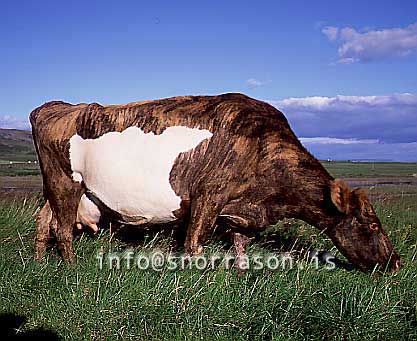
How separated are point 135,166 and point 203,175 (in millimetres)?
939

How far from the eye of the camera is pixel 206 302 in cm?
566

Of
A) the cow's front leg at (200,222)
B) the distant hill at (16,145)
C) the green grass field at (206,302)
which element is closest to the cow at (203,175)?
the cow's front leg at (200,222)

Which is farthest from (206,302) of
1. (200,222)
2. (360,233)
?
(360,233)

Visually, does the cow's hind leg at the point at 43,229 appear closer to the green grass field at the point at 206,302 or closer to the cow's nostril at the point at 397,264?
the green grass field at the point at 206,302

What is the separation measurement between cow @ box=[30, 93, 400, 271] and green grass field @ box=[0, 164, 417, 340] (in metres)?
0.70

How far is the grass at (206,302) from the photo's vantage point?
530 centimetres

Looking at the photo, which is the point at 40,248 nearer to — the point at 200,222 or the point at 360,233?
the point at 200,222

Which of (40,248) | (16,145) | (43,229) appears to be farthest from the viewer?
(16,145)

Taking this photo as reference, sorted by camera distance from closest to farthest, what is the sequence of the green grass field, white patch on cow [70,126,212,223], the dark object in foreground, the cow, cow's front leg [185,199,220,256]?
1. the green grass field
2. the dark object in foreground
3. cow's front leg [185,199,220,256]
4. the cow
5. white patch on cow [70,126,212,223]

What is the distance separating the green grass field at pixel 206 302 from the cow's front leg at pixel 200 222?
0.55m

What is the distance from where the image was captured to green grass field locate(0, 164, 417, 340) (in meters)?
5.30

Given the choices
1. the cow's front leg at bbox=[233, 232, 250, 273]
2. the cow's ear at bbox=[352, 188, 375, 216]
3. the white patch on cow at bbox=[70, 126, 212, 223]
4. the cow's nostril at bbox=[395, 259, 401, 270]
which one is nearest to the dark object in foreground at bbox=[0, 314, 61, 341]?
the white patch on cow at bbox=[70, 126, 212, 223]

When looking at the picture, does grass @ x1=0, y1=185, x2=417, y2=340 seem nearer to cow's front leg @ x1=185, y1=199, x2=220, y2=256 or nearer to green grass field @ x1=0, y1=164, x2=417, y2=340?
green grass field @ x1=0, y1=164, x2=417, y2=340

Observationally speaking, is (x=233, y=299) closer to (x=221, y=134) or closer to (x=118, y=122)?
(x=221, y=134)
